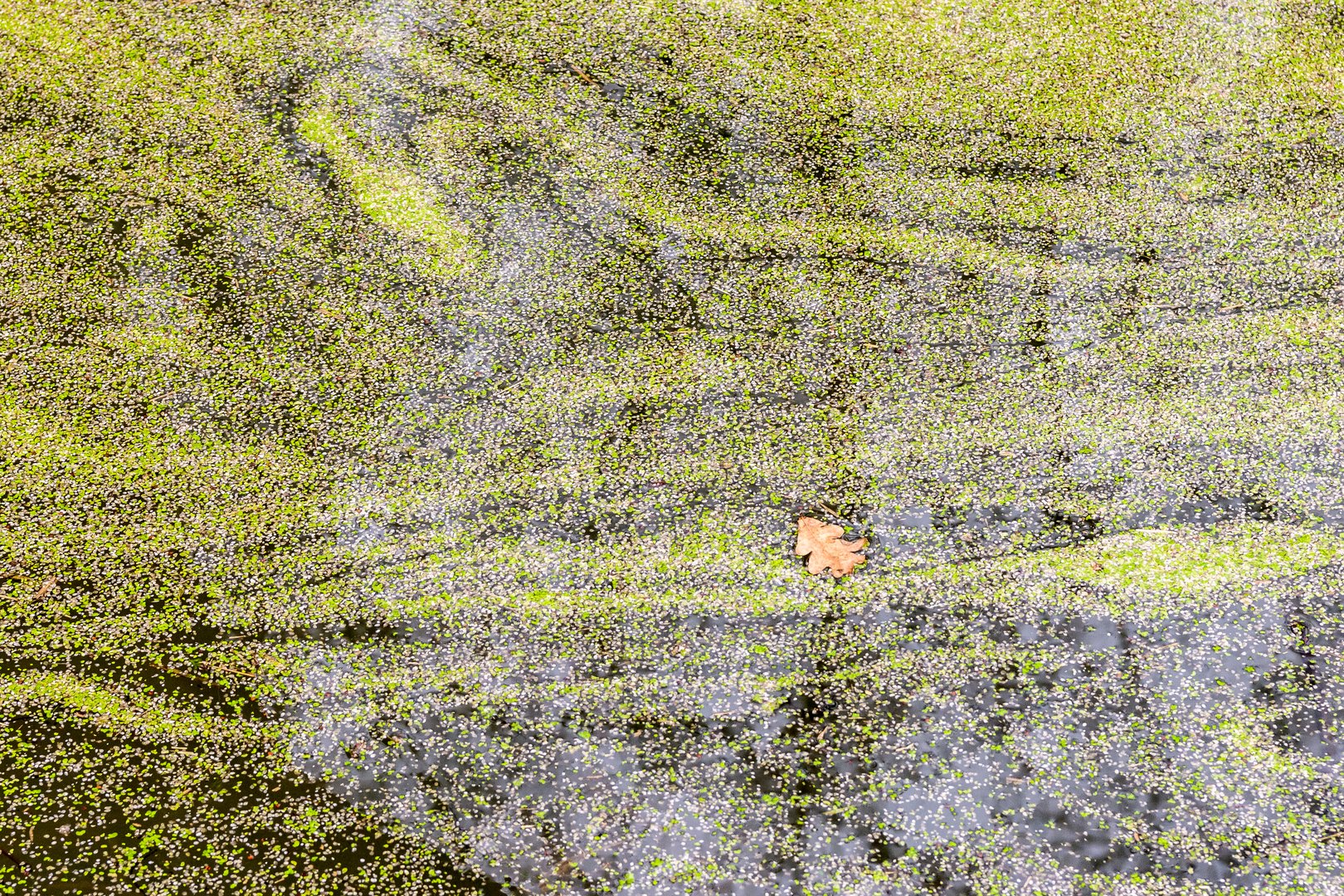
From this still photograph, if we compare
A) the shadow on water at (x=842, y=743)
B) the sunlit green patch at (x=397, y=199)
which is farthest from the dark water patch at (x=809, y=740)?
the sunlit green patch at (x=397, y=199)

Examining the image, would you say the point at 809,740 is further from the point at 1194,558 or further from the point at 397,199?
the point at 397,199

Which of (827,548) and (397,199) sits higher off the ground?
(397,199)

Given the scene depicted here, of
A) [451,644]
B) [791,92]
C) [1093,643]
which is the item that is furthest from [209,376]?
[1093,643]

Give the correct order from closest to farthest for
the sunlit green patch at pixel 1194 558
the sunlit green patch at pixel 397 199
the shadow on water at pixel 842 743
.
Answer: the shadow on water at pixel 842 743
the sunlit green patch at pixel 1194 558
the sunlit green patch at pixel 397 199

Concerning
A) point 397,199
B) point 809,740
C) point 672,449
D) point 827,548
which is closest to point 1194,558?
point 827,548

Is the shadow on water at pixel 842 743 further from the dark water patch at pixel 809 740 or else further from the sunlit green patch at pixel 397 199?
the sunlit green patch at pixel 397 199

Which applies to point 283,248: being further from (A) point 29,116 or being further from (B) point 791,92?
(B) point 791,92
